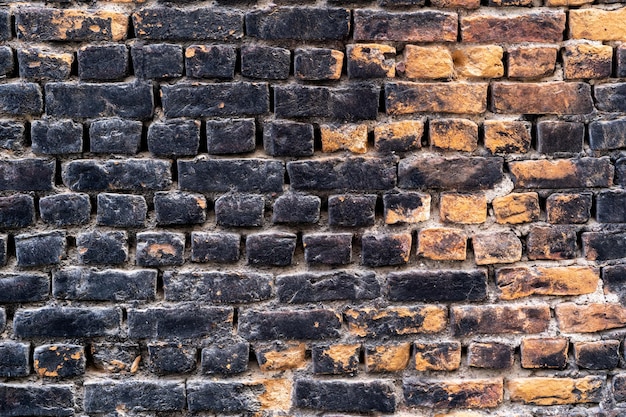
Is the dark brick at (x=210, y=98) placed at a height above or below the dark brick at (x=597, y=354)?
above

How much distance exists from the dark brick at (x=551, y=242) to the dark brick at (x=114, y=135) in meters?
1.12

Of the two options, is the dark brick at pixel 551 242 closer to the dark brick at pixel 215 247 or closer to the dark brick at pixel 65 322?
the dark brick at pixel 215 247

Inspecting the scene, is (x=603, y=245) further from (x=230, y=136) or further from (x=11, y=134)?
(x=11, y=134)

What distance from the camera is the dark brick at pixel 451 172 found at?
158 centimetres

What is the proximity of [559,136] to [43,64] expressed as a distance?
1421 mm

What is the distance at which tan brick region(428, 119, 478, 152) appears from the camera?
158 centimetres

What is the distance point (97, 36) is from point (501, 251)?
1250 millimetres

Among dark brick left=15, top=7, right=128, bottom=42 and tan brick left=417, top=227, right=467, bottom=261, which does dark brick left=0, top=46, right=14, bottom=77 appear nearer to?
dark brick left=15, top=7, right=128, bottom=42

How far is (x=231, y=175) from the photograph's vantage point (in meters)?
1.56

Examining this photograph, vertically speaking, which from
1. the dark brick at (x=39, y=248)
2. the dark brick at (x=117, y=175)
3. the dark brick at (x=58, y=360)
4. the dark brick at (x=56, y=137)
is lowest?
the dark brick at (x=58, y=360)

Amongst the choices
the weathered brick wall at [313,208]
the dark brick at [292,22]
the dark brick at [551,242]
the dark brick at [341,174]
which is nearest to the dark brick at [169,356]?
the weathered brick wall at [313,208]

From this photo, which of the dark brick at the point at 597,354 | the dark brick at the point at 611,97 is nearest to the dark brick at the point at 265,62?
the dark brick at the point at 611,97

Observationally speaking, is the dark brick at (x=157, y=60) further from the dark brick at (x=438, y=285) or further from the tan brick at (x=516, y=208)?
the tan brick at (x=516, y=208)

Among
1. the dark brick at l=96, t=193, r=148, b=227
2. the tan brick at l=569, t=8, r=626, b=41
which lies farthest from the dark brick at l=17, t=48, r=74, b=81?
the tan brick at l=569, t=8, r=626, b=41
